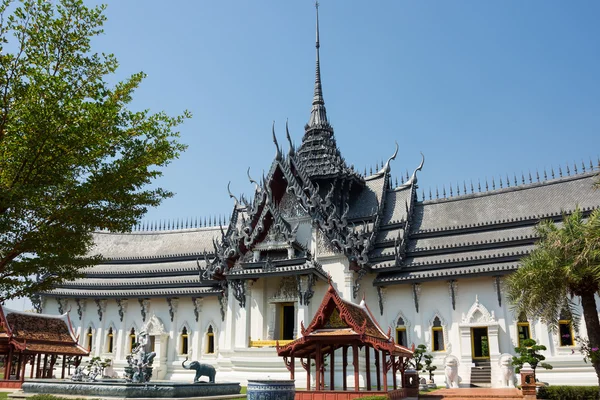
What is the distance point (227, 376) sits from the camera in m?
22.5

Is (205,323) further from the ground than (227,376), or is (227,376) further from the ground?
(205,323)

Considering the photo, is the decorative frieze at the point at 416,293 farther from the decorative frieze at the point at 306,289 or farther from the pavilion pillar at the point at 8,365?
the pavilion pillar at the point at 8,365

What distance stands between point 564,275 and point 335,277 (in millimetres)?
10079

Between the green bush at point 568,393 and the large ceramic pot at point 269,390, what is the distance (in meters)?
7.98

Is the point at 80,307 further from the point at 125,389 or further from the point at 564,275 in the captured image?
the point at 564,275

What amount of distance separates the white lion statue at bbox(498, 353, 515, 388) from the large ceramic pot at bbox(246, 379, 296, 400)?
9918 millimetres

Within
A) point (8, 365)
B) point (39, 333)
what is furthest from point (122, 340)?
point (8, 365)

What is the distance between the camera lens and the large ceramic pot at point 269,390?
10461 mm

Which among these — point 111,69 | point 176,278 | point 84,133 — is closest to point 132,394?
point 84,133

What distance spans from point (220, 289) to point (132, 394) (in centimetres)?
1188

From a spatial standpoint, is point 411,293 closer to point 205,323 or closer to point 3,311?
point 205,323

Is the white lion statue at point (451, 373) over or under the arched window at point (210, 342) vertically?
under

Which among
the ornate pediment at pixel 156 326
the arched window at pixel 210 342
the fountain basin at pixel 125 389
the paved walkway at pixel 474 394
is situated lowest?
the paved walkway at pixel 474 394

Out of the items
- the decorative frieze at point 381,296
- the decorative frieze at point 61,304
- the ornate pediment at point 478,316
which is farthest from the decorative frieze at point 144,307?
the ornate pediment at point 478,316
